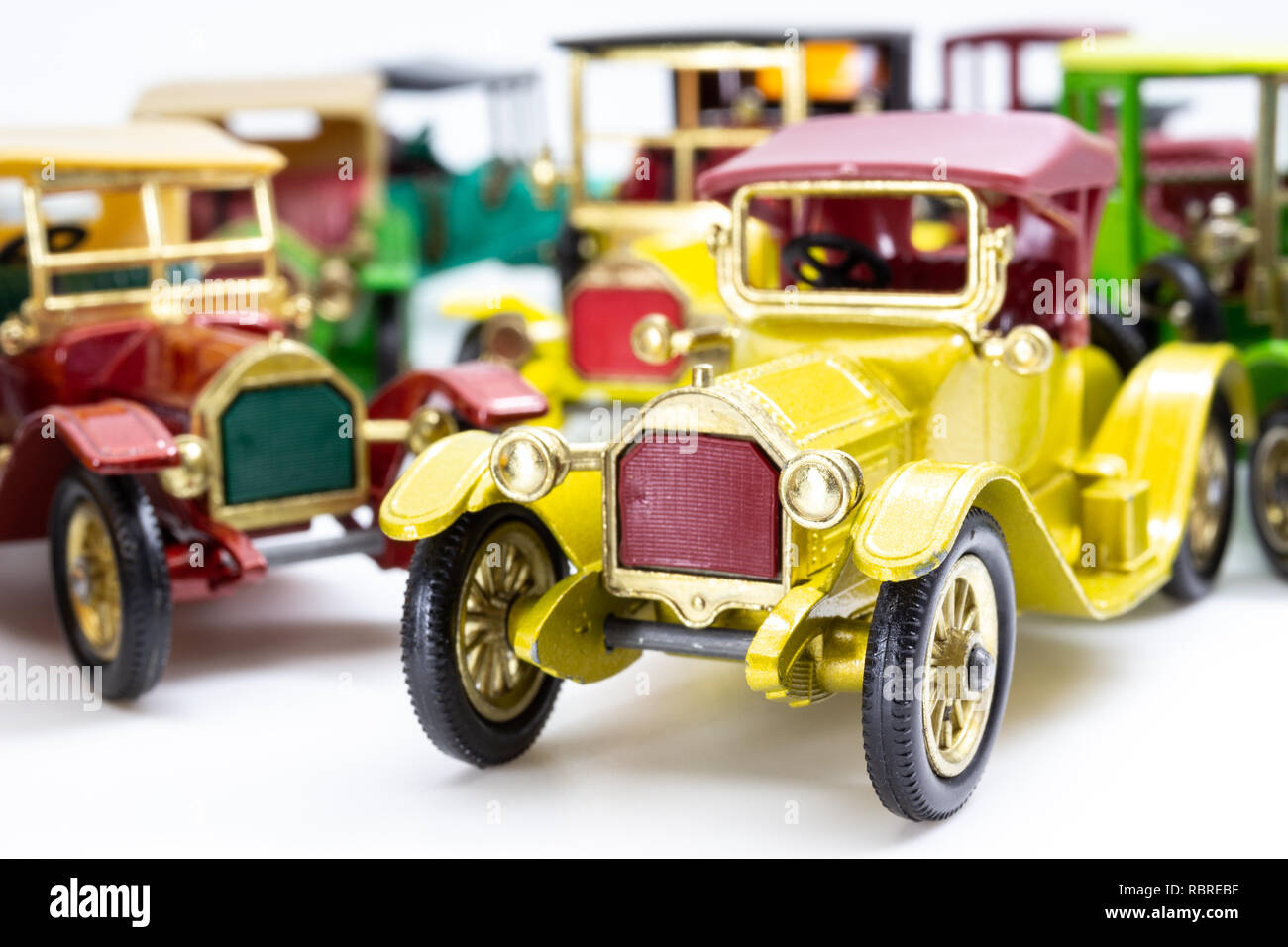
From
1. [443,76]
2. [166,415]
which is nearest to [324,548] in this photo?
[166,415]

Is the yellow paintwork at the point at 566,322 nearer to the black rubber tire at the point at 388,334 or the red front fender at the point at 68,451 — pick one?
the black rubber tire at the point at 388,334

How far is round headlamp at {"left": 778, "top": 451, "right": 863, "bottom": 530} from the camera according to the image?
3701mm

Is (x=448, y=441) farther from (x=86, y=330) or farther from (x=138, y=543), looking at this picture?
(x=86, y=330)

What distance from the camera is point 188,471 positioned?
4875mm

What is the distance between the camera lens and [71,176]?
534 centimetres

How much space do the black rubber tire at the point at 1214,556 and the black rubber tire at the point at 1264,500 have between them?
79mm

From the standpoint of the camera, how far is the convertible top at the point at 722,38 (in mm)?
7230

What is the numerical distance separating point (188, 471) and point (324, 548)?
436 millimetres

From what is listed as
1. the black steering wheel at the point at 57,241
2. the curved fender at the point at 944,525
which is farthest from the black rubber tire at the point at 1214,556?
the black steering wheel at the point at 57,241

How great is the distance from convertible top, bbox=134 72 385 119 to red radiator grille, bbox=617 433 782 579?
4.91 m

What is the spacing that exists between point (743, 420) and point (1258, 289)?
296cm

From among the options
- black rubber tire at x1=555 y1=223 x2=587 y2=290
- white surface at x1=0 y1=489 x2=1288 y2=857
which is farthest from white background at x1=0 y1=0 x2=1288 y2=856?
→ black rubber tire at x1=555 y1=223 x2=587 y2=290

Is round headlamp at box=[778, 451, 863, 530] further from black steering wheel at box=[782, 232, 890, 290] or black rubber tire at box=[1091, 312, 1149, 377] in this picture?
black rubber tire at box=[1091, 312, 1149, 377]
